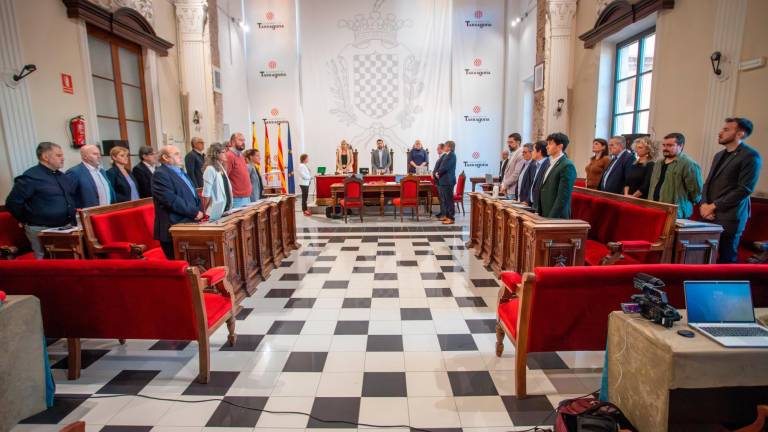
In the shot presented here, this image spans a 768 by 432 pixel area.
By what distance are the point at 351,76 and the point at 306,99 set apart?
1459mm

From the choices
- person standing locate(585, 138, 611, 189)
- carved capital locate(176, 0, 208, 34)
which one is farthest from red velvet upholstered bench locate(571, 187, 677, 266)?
carved capital locate(176, 0, 208, 34)

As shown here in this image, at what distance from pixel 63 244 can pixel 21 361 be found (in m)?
2.19

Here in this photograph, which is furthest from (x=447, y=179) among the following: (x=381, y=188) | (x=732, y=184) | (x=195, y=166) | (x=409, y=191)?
(x=732, y=184)

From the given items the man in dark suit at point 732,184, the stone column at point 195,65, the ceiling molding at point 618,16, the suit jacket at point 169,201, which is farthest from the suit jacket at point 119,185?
the ceiling molding at point 618,16

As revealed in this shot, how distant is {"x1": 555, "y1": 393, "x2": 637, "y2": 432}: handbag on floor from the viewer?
5.13 feet

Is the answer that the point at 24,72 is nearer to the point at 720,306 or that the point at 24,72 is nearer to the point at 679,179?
the point at 720,306

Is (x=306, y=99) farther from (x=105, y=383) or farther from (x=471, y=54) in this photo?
(x=105, y=383)

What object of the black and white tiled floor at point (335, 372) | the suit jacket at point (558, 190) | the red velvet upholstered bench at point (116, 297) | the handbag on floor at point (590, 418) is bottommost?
the black and white tiled floor at point (335, 372)

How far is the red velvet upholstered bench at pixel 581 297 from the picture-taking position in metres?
2.07

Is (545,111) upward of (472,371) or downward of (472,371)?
upward

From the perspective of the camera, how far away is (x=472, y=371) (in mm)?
2625

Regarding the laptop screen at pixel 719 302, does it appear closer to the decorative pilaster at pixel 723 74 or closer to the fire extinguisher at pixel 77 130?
the decorative pilaster at pixel 723 74

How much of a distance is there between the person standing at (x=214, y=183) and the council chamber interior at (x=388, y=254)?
2 centimetres

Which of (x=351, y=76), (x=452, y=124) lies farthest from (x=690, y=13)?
(x=351, y=76)
